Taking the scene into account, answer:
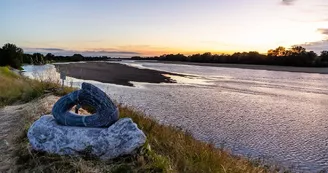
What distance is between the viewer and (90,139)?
6.00 meters

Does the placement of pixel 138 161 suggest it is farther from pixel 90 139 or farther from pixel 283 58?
pixel 283 58

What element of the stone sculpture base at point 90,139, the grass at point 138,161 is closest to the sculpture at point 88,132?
the stone sculpture base at point 90,139

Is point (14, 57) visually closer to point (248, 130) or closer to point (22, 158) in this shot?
point (248, 130)

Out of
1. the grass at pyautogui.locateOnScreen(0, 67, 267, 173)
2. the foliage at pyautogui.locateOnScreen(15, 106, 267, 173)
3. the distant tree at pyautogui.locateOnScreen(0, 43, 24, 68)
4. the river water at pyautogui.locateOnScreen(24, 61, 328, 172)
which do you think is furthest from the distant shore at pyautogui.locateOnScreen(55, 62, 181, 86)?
the distant tree at pyautogui.locateOnScreen(0, 43, 24, 68)

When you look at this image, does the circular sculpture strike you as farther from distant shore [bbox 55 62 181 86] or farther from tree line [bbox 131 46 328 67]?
tree line [bbox 131 46 328 67]

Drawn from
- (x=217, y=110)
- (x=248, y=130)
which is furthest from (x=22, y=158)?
(x=217, y=110)

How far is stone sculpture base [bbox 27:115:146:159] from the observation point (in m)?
5.93

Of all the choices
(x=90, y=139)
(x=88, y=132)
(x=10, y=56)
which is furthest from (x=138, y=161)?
(x=10, y=56)

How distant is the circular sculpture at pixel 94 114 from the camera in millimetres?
6348

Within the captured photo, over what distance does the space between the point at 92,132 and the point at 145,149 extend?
3.12 feet

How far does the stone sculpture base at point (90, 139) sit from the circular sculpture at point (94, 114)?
167mm

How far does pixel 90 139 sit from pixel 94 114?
58 centimetres

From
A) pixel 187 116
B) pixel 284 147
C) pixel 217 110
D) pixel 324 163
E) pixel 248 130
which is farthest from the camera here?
pixel 217 110

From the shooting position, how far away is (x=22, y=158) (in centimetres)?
622
